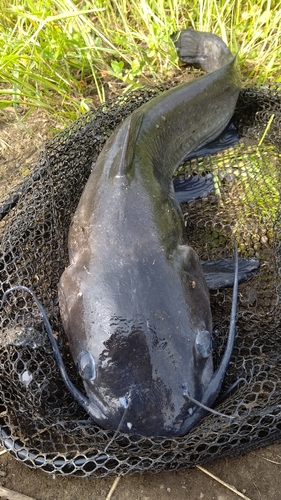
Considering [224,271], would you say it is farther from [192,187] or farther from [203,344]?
[192,187]

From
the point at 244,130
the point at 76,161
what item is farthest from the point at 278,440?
the point at 244,130

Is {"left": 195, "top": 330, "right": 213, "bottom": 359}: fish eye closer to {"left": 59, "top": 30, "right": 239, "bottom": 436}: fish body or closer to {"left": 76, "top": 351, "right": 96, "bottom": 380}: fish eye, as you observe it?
{"left": 59, "top": 30, "right": 239, "bottom": 436}: fish body

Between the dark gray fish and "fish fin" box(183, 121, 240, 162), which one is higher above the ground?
the dark gray fish

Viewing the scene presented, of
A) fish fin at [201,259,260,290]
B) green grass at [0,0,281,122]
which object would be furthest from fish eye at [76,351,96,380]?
green grass at [0,0,281,122]

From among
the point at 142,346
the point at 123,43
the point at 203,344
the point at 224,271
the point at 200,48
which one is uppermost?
the point at 123,43

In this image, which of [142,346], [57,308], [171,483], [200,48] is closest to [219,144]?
[200,48]

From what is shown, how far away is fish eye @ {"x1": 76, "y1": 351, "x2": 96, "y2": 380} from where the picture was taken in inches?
60.8

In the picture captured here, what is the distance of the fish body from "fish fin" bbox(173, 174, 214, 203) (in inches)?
9.2

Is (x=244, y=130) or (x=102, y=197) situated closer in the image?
(x=102, y=197)

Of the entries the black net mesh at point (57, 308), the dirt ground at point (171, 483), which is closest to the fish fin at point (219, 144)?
the black net mesh at point (57, 308)

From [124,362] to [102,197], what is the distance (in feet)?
2.32

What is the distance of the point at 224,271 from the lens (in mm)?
1979

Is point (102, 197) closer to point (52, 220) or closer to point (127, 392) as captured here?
point (52, 220)

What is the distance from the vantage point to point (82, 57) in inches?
115
